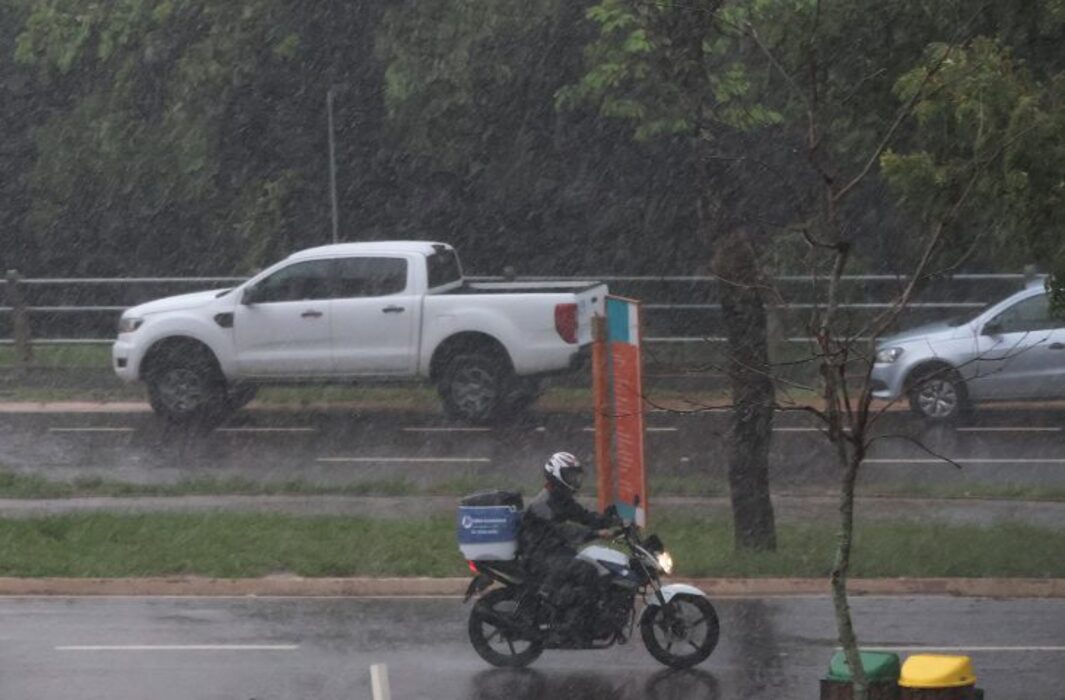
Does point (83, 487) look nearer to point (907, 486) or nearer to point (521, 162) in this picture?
point (907, 486)

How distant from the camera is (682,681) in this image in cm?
1059

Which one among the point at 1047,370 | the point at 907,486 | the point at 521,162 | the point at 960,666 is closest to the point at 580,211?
the point at 521,162

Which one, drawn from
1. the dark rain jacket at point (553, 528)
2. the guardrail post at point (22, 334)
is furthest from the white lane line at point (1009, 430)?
the guardrail post at point (22, 334)

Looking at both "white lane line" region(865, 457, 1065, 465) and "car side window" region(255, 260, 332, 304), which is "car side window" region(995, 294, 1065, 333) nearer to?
"white lane line" region(865, 457, 1065, 465)

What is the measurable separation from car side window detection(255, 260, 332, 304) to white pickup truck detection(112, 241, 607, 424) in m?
0.01

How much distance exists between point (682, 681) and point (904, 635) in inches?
79.5

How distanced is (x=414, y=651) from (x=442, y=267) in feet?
38.2

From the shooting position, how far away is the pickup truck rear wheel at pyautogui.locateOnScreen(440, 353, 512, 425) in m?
21.5

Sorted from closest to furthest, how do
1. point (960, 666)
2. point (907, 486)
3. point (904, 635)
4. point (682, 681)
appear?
1. point (960, 666)
2. point (682, 681)
3. point (904, 635)
4. point (907, 486)

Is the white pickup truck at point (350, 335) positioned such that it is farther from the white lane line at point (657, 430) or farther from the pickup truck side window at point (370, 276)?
the white lane line at point (657, 430)

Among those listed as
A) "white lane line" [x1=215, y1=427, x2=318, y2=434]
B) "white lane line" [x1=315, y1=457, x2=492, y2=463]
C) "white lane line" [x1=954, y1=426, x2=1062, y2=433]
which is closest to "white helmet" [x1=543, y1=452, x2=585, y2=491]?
"white lane line" [x1=315, y1=457, x2=492, y2=463]

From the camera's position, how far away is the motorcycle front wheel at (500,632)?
10836mm

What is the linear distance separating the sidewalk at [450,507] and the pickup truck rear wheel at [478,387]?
4774mm

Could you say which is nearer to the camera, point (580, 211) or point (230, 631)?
point (230, 631)
